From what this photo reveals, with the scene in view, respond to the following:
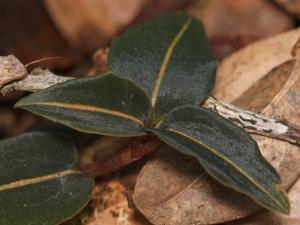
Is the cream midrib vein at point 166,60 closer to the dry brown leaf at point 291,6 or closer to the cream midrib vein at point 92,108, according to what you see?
the cream midrib vein at point 92,108

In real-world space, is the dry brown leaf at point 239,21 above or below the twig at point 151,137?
below

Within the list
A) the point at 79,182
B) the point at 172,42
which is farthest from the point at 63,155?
the point at 172,42

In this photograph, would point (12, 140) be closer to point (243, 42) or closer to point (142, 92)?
point (142, 92)

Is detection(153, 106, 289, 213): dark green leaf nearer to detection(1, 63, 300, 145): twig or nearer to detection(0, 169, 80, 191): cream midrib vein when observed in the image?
detection(1, 63, 300, 145): twig

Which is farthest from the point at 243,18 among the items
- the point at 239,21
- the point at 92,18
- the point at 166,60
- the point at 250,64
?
the point at 166,60

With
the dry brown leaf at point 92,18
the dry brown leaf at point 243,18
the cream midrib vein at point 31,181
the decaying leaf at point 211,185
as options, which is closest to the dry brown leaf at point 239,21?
the dry brown leaf at point 243,18
